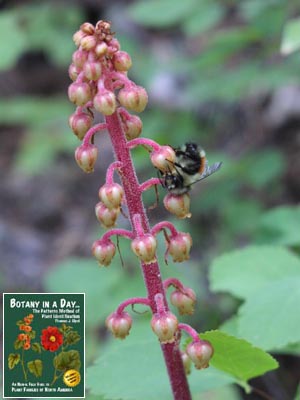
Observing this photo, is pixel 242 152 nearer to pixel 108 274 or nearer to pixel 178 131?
pixel 178 131

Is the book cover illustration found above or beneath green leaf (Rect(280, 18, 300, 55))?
beneath

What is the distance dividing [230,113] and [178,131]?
103 cm

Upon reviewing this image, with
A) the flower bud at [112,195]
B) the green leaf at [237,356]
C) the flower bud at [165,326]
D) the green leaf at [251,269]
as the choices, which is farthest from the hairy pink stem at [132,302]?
the green leaf at [251,269]

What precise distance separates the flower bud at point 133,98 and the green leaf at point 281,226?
200cm

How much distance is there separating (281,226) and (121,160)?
205 centimetres

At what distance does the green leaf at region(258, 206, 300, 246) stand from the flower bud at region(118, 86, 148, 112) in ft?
6.58

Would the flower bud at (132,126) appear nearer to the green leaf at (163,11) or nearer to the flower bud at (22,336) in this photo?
the flower bud at (22,336)

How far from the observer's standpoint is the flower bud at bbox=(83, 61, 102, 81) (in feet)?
6.60

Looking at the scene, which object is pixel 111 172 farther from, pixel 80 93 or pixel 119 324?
pixel 119 324

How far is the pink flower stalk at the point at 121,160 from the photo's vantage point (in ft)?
6.68

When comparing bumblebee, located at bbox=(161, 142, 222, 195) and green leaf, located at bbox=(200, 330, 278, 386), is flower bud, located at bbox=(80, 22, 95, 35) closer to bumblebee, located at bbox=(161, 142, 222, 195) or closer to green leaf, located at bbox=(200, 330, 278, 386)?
bumblebee, located at bbox=(161, 142, 222, 195)

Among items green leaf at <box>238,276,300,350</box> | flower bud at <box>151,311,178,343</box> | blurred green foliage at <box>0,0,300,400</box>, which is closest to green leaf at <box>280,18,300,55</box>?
blurred green foliage at <box>0,0,300,400</box>

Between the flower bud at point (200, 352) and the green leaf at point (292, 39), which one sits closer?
the flower bud at point (200, 352)

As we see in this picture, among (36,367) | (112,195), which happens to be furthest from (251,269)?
(112,195)
